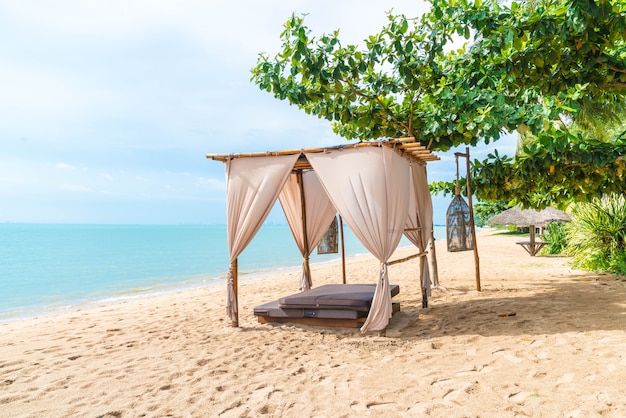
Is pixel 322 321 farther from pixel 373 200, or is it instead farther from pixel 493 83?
pixel 493 83

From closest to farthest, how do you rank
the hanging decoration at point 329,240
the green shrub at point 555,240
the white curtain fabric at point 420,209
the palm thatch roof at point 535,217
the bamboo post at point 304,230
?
the white curtain fabric at point 420,209 → the bamboo post at point 304,230 → the hanging decoration at point 329,240 → the palm thatch roof at point 535,217 → the green shrub at point 555,240

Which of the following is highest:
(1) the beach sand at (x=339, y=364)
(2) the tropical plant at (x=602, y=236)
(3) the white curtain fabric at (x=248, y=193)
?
(3) the white curtain fabric at (x=248, y=193)

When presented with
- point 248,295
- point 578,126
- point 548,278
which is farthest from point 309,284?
point 578,126

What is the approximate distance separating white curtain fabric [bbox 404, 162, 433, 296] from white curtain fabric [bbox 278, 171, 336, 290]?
1.32 metres

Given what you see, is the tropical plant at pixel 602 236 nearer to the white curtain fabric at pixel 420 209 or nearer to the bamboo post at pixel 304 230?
the white curtain fabric at pixel 420 209

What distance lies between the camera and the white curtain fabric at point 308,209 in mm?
7035

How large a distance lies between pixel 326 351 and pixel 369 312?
0.83m

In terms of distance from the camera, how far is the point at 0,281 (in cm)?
1811

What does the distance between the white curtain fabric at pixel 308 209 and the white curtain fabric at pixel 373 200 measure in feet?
6.57

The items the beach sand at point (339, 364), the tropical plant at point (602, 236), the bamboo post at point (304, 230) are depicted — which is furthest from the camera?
the tropical plant at point (602, 236)

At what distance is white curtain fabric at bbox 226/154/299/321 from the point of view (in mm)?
5293

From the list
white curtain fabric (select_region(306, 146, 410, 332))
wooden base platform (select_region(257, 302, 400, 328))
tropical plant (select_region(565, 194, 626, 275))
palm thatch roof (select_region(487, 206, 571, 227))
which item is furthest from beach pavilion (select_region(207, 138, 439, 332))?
palm thatch roof (select_region(487, 206, 571, 227))

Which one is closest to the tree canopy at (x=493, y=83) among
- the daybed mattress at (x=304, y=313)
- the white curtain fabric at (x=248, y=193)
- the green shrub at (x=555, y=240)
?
the white curtain fabric at (x=248, y=193)

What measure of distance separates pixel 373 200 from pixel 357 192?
0.21 metres
